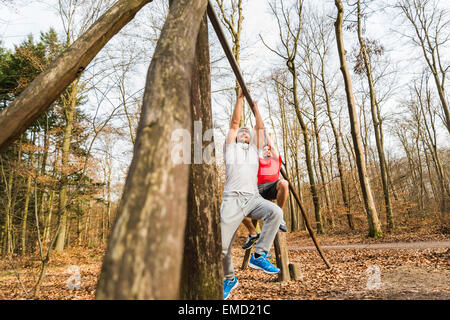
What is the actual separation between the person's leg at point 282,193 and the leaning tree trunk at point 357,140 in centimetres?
711

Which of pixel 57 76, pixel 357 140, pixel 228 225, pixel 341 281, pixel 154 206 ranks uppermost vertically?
pixel 357 140

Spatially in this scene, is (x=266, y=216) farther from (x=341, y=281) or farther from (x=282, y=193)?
(x=341, y=281)

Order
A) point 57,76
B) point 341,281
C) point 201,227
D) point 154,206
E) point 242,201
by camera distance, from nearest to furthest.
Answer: point 154,206, point 57,76, point 201,227, point 242,201, point 341,281

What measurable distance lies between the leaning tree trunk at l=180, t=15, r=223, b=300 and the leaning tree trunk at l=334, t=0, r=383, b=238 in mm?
9286

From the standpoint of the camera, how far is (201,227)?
199cm

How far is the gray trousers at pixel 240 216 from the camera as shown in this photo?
2.76m

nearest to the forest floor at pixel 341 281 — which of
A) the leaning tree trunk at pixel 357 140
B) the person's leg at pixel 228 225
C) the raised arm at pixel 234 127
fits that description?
the person's leg at pixel 228 225

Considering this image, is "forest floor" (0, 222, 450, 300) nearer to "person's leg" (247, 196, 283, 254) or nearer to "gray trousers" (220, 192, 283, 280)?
"person's leg" (247, 196, 283, 254)

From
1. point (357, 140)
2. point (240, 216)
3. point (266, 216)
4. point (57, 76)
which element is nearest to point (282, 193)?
point (266, 216)

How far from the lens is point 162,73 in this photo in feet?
3.87

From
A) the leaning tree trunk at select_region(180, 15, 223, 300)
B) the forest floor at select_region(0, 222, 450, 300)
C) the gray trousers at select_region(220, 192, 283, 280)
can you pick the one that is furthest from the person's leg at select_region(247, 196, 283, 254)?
the forest floor at select_region(0, 222, 450, 300)

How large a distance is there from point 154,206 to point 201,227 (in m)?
1.19

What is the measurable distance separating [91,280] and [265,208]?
6223 millimetres
